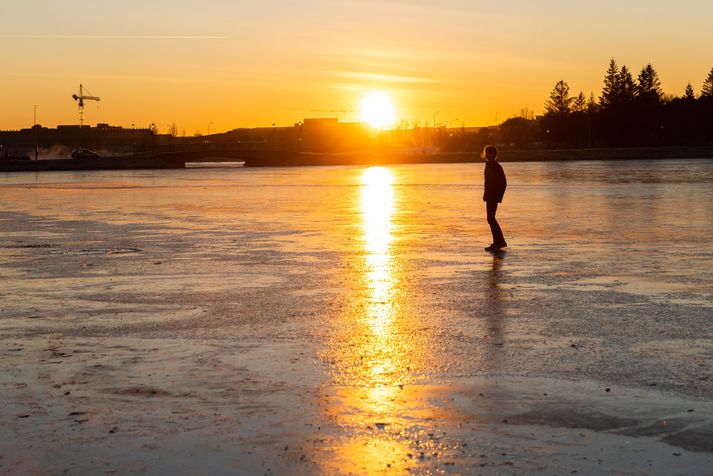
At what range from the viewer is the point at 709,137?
172 meters

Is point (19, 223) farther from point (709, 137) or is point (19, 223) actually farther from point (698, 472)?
point (709, 137)

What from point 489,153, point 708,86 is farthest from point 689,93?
point 489,153

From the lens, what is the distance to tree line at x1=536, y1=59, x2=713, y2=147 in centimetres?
17388

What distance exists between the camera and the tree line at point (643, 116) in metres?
174

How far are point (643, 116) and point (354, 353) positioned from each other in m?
175

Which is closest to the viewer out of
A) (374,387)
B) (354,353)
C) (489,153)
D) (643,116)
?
(374,387)

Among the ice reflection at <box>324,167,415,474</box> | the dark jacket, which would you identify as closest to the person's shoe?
the dark jacket

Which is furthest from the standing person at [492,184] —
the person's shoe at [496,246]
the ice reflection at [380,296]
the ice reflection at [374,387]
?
the ice reflection at [374,387]

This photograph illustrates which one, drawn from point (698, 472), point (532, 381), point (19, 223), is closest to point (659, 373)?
point (532, 381)

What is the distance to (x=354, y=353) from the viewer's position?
8.66 meters

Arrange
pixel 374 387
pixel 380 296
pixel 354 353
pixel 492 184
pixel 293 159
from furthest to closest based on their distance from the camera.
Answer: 1. pixel 293 159
2. pixel 492 184
3. pixel 380 296
4. pixel 354 353
5. pixel 374 387

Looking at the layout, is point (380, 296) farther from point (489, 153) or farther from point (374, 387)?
point (489, 153)

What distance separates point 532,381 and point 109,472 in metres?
3.35

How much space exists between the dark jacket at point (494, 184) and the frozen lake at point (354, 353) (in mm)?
1048
